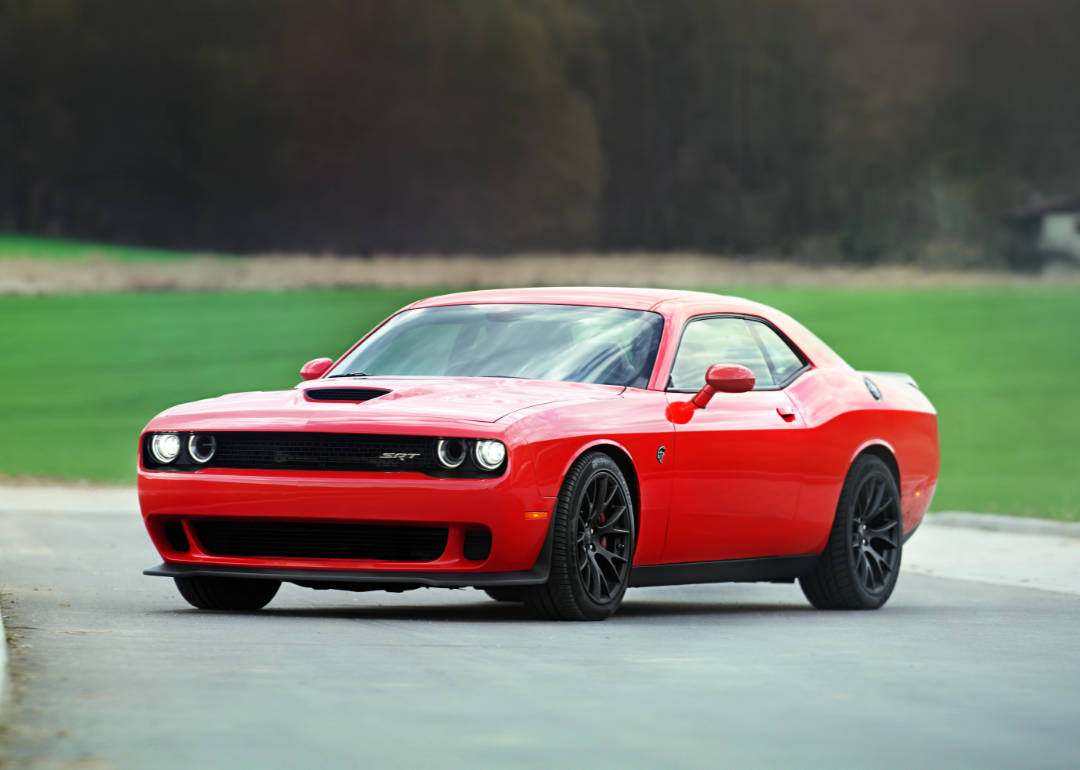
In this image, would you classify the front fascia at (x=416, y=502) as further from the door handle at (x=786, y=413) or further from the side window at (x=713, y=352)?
the door handle at (x=786, y=413)

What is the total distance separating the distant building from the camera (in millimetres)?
55906

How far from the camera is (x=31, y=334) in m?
46.9

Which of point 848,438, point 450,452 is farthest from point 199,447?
point 848,438

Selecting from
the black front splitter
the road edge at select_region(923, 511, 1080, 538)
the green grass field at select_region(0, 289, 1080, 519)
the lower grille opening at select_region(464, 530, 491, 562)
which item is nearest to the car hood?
the lower grille opening at select_region(464, 530, 491, 562)

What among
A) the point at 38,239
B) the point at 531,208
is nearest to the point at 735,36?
the point at 531,208

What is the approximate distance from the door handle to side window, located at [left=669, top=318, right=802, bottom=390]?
18 centimetres

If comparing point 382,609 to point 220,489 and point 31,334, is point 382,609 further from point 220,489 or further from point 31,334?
point 31,334

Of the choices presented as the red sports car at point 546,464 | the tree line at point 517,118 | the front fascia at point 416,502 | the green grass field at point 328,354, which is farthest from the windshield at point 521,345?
the tree line at point 517,118

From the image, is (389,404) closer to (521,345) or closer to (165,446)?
(165,446)

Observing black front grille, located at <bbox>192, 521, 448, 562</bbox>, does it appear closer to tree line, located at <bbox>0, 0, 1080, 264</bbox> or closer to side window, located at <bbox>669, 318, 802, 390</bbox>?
side window, located at <bbox>669, 318, 802, 390</bbox>

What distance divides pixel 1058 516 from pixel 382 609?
1021 cm

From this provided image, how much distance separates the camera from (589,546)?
820 cm

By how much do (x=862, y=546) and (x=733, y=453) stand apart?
1467 mm

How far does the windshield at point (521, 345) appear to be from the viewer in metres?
9.02
